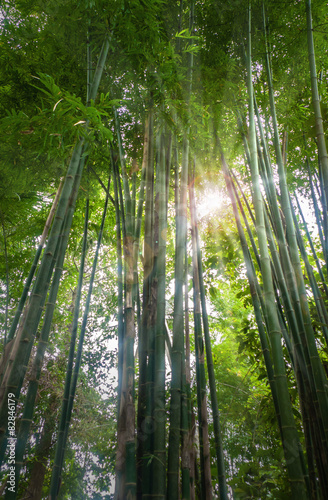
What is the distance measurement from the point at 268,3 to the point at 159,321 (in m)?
2.41

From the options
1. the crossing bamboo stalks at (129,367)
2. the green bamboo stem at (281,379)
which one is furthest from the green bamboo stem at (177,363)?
the green bamboo stem at (281,379)

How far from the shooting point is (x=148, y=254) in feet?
6.61

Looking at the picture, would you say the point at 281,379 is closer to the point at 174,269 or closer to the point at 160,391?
the point at 160,391

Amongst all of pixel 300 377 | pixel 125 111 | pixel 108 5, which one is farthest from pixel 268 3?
pixel 300 377

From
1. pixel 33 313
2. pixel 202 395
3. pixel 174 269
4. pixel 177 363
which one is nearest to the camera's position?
pixel 33 313

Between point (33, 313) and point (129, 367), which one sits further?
point (129, 367)

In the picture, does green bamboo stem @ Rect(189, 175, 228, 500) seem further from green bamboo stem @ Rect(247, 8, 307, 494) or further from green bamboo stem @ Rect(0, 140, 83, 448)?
green bamboo stem @ Rect(0, 140, 83, 448)

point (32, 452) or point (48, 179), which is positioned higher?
point (48, 179)

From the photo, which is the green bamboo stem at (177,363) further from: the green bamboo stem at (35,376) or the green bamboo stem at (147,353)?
the green bamboo stem at (35,376)

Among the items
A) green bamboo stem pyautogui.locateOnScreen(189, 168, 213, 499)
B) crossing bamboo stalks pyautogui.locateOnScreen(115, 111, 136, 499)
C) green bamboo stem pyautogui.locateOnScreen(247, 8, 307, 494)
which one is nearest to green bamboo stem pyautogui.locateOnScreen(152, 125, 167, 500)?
crossing bamboo stalks pyautogui.locateOnScreen(115, 111, 136, 499)

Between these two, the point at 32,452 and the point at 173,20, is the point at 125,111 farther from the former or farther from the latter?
the point at 32,452

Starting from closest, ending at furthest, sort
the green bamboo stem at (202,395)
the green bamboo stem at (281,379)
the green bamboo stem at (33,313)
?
the green bamboo stem at (281,379) < the green bamboo stem at (33,313) < the green bamboo stem at (202,395)

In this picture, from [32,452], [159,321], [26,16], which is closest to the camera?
[159,321]

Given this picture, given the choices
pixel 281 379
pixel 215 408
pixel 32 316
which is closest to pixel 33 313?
pixel 32 316
